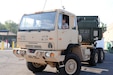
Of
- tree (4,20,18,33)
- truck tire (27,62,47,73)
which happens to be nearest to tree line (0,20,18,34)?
tree (4,20,18,33)

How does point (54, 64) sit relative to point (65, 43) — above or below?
below

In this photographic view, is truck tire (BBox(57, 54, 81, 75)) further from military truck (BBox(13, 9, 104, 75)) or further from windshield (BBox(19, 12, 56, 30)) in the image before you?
windshield (BBox(19, 12, 56, 30))

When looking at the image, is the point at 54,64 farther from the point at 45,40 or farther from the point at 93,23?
the point at 93,23

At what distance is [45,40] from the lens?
8672mm

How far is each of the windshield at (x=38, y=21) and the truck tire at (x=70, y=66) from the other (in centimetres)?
164

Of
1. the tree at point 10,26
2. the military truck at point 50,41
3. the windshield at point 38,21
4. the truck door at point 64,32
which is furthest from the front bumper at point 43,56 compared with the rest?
the tree at point 10,26

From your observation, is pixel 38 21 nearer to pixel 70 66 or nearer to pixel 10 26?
pixel 70 66

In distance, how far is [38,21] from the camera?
9125 millimetres

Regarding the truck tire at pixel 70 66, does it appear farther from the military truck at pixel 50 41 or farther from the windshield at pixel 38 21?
the windshield at pixel 38 21

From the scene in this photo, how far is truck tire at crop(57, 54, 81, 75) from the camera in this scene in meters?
8.97

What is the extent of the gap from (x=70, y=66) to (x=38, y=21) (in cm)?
242

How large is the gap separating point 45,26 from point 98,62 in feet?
24.6

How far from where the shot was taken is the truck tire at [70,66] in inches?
353

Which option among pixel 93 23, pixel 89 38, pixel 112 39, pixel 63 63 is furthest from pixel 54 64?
pixel 112 39
